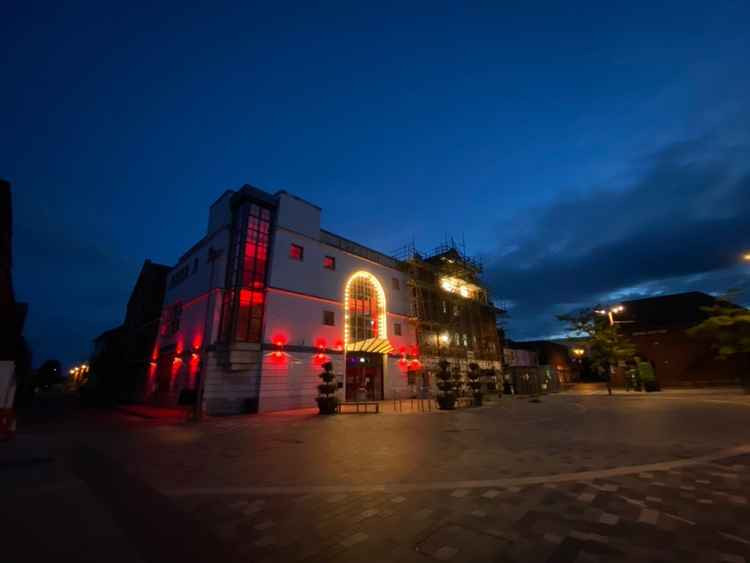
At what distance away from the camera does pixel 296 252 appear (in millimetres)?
23391

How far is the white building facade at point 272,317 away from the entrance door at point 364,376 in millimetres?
82

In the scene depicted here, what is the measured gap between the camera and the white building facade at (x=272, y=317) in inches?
766

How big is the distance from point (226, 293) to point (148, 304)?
59.2 ft

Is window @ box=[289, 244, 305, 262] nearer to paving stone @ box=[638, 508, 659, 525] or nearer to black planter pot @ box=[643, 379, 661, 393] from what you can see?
paving stone @ box=[638, 508, 659, 525]

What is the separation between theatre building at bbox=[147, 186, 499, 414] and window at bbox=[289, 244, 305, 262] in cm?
8

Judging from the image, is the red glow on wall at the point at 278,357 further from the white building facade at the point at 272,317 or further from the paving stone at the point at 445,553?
the paving stone at the point at 445,553

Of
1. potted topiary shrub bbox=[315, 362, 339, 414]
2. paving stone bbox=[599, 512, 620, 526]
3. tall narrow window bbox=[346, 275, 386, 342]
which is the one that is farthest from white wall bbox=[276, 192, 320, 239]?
paving stone bbox=[599, 512, 620, 526]

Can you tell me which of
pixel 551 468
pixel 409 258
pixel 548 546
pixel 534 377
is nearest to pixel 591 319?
pixel 534 377

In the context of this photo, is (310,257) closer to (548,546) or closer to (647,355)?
(548,546)

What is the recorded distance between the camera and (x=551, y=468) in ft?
19.2

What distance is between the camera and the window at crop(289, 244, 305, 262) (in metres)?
23.0

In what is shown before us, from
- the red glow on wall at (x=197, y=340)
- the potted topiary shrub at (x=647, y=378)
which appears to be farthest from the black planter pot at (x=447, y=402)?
the potted topiary shrub at (x=647, y=378)

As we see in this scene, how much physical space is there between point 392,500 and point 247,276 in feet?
61.6

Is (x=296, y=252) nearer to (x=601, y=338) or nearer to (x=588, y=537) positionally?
(x=588, y=537)
